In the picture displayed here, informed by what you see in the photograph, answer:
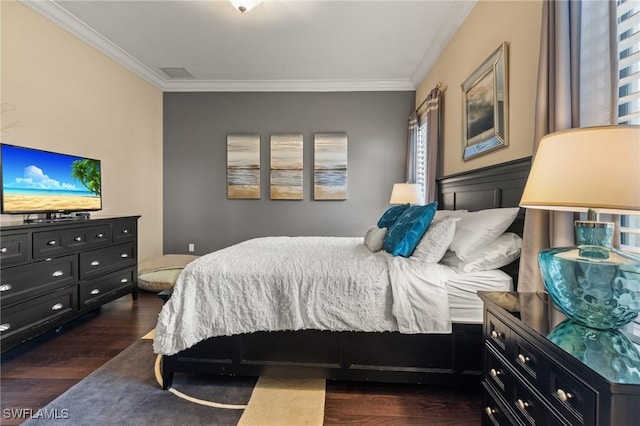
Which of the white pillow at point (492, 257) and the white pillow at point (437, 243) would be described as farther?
the white pillow at point (437, 243)

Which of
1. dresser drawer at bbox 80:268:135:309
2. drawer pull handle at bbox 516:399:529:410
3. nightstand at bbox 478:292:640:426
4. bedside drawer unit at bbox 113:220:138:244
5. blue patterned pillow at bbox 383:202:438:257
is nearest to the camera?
nightstand at bbox 478:292:640:426

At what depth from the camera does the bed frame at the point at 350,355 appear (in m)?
1.68

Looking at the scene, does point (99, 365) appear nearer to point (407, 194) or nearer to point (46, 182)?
point (46, 182)

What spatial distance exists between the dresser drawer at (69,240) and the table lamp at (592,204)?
3067mm

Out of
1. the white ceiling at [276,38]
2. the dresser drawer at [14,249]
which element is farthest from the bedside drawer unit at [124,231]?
the white ceiling at [276,38]

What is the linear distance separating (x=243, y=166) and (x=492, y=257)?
3.68 m

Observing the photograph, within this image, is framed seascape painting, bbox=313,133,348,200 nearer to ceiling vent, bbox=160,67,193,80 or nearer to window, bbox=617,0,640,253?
ceiling vent, bbox=160,67,193,80

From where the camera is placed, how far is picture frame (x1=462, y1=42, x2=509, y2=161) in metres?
2.10

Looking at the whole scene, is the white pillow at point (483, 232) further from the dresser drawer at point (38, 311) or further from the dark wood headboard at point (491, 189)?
the dresser drawer at point (38, 311)

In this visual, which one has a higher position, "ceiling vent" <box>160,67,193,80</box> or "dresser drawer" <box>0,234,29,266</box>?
"ceiling vent" <box>160,67,193,80</box>

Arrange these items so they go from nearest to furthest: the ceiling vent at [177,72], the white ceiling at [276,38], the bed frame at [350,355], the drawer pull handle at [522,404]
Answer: the drawer pull handle at [522,404], the bed frame at [350,355], the white ceiling at [276,38], the ceiling vent at [177,72]

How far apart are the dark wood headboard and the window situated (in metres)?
Answer: 0.48

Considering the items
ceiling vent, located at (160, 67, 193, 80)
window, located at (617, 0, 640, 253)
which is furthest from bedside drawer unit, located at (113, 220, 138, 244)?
window, located at (617, 0, 640, 253)

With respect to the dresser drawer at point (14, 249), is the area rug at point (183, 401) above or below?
below
